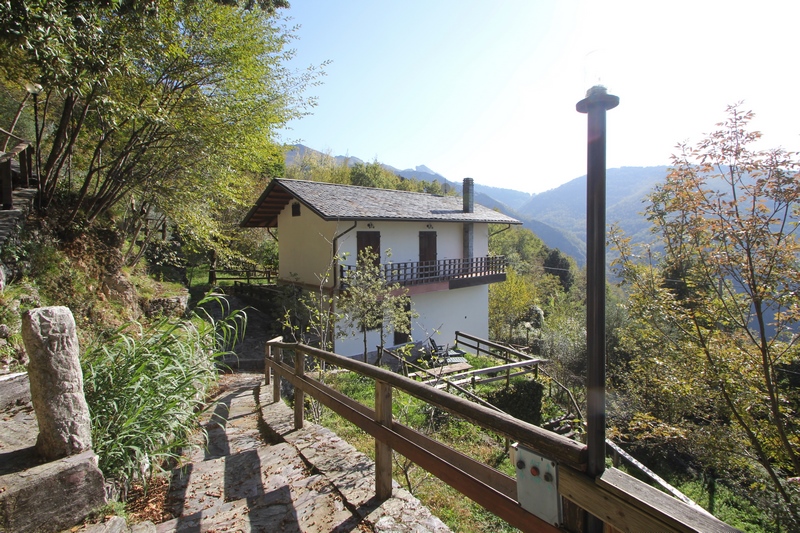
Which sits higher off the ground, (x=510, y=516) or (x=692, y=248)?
(x=692, y=248)

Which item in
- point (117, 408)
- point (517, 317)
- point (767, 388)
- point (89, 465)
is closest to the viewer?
point (89, 465)

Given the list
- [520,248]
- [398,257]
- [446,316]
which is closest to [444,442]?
[398,257]

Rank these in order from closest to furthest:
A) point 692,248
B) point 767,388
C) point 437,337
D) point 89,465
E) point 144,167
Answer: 1. point 89,465
2. point 767,388
3. point 692,248
4. point 144,167
5. point 437,337

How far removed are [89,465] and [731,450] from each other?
7.84 meters

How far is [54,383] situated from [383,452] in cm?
187

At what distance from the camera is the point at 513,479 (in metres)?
1.82

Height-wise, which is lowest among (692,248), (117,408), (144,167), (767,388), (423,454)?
(767,388)

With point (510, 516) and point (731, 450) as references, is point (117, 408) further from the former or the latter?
point (731, 450)

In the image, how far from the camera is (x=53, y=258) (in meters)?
6.64

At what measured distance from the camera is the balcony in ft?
42.5

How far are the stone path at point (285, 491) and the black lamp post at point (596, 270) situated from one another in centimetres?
148

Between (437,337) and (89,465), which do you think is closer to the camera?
(89,465)

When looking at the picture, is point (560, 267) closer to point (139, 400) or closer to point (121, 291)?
point (121, 291)

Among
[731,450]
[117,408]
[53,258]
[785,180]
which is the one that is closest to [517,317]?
[731,450]
